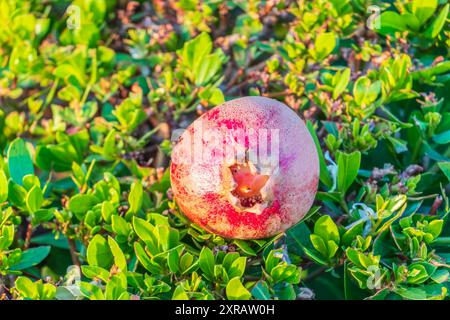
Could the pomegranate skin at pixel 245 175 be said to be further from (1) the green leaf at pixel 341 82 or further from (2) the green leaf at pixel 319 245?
(1) the green leaf at pixel 341 82

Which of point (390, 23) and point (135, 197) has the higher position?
point (390, 23)

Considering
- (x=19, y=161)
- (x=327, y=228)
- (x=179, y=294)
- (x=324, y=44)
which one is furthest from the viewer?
(x=324, y=44)

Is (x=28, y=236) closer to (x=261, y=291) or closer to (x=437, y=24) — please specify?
(x=261, y=291)

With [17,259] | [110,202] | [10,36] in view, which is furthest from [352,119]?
[10,36]

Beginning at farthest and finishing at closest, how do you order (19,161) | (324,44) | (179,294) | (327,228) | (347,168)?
(324,44) → (19,161) → (347,168) → (327,228) → (179,294)

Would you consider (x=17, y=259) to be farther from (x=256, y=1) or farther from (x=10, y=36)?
(x=256, y=1)

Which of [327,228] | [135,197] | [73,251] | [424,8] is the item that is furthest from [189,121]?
[424,8]

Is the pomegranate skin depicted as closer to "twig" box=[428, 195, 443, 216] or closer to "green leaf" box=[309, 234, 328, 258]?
"green leaf" box=[309, 234, 328, 258]
